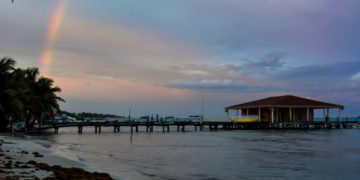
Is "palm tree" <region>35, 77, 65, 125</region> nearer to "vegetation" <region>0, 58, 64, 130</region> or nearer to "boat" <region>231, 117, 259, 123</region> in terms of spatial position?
"vegetation" <region>0, 58, 64, 130</region>

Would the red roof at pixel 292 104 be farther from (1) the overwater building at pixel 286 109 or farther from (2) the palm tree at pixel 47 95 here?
(2) the palm tree at pixel 47 95

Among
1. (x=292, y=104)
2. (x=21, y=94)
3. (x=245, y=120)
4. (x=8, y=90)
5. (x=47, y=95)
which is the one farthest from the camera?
(x=245, y=120)

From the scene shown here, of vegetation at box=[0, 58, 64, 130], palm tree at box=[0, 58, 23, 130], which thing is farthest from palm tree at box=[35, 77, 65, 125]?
palm tree at box=[0, 58, 23, 130]

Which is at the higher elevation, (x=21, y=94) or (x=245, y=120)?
(x=21, y=94)

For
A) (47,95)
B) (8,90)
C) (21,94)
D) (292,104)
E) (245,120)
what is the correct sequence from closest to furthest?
(8,90), (21,94), (47,95), (292,104), (245,120)

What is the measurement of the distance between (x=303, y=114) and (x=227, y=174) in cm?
6615

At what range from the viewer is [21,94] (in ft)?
131

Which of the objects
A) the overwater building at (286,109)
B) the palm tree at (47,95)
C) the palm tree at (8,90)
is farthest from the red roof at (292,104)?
the palm tree at (8,90)

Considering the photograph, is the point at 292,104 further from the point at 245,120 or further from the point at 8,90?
the point at 8,90

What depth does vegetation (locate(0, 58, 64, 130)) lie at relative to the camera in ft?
119

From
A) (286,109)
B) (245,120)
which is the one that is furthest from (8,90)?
(286,109)

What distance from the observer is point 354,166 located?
22.9 m

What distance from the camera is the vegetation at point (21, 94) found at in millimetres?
36406

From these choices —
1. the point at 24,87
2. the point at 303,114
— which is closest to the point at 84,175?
the point at 24,87
